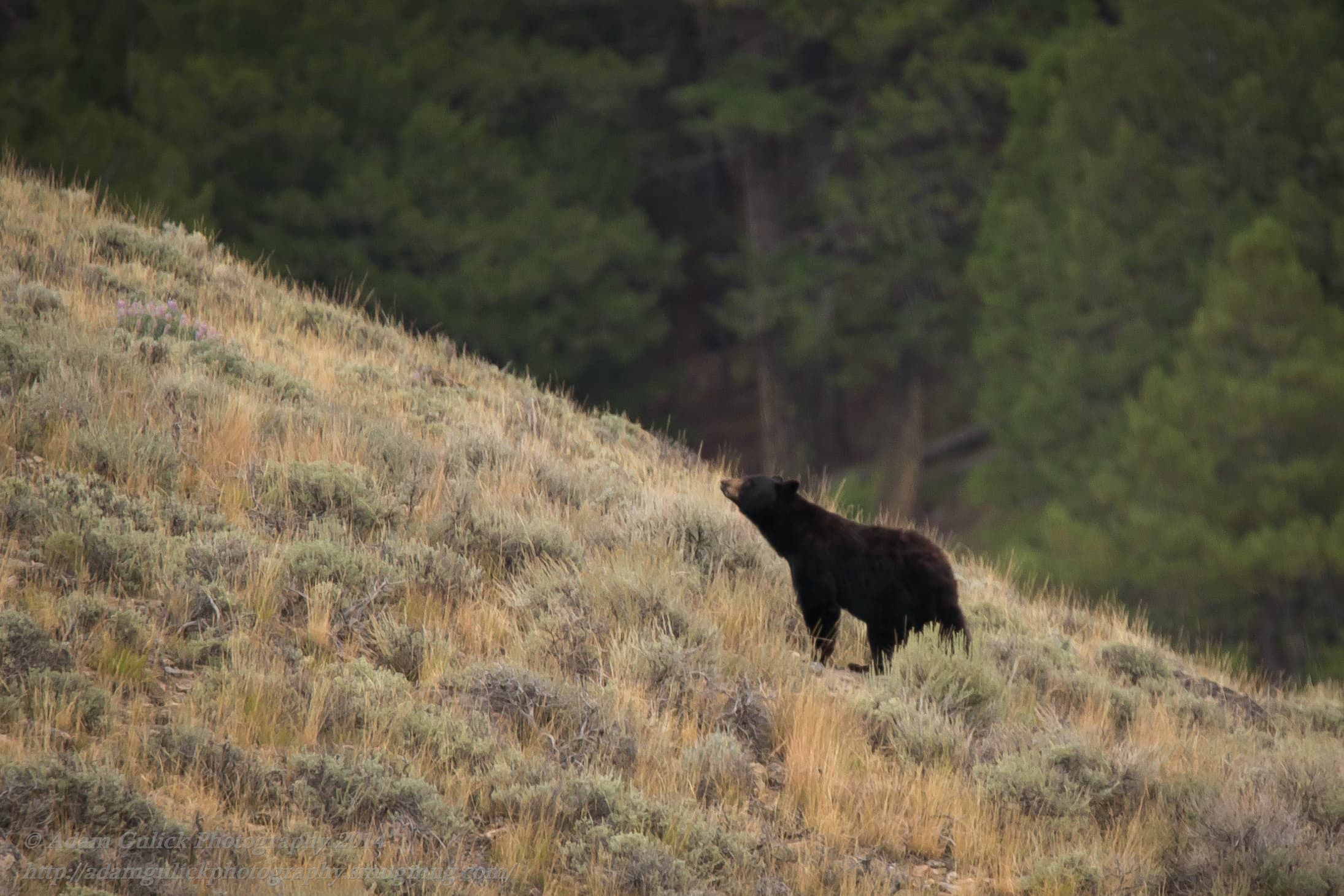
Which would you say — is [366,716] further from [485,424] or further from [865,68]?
[865,68]

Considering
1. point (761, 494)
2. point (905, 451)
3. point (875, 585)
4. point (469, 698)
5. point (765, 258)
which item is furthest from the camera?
point (905, 451)

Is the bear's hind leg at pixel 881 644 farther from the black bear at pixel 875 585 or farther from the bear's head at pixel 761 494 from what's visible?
the bear's head at pixel 761 494

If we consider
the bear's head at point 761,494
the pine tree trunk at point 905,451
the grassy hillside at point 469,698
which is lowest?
the grassy hillside at point 469,698

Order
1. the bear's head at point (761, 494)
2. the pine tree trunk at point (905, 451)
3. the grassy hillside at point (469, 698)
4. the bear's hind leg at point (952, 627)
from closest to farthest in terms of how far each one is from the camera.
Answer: the grassy hillside at point (469, 698) < the bear's hind leg at point (952, 627) < the bear's head at point (761, 494) < the pine tree trunk at point (905, 451)

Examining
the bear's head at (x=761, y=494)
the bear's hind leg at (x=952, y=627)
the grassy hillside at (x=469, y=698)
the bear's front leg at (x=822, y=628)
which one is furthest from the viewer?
the bear's head at (x=761, y=494)

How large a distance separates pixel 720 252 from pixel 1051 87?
9833 millimetres

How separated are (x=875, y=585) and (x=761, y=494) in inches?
31.7

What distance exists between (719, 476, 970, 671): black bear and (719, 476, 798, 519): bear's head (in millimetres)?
246

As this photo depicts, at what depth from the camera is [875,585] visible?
6707 millimetres

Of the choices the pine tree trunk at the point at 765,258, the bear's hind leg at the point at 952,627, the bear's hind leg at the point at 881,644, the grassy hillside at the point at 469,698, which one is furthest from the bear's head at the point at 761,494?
the pine tree trunk at the point at 765,258

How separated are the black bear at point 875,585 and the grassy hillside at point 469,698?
0.88ft

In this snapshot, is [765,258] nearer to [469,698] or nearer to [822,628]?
[822,628]

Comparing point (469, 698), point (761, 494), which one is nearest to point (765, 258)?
point (761, 494)

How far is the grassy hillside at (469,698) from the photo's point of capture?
4402mm
